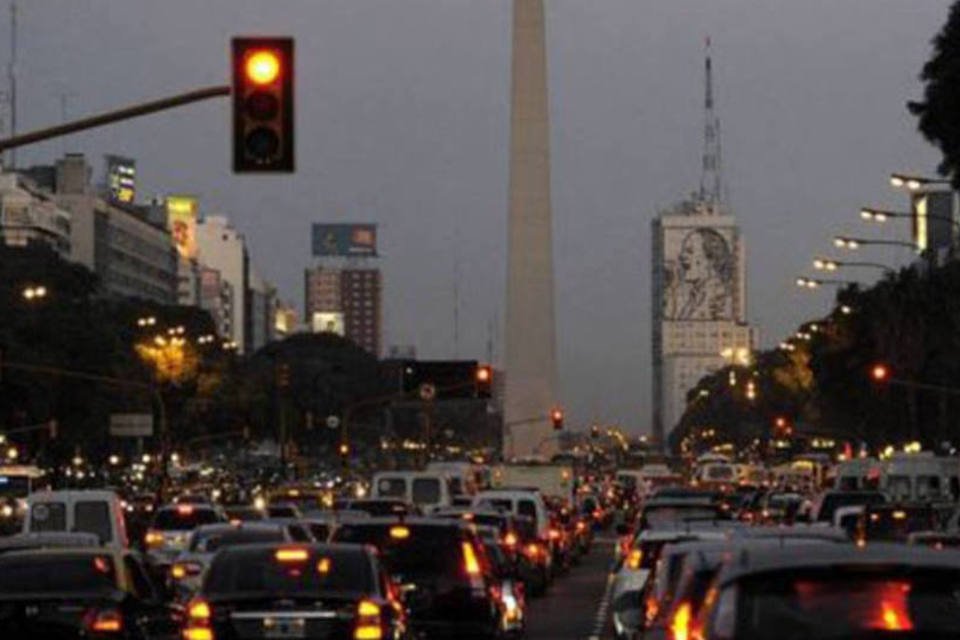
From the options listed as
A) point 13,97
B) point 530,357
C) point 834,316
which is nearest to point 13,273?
point 530,357

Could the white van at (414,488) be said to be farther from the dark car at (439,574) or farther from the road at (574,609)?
the dark car at (439,574)

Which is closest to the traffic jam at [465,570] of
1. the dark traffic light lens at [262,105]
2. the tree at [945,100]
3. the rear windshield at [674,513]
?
the rear windshield at [674,513]

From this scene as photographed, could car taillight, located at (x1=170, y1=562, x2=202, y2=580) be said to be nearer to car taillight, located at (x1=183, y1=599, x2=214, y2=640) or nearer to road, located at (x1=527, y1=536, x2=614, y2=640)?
road, located at (x1=527, y1=536, x2=614, y2=640)

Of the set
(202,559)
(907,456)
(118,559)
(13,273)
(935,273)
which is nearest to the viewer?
(118,559)

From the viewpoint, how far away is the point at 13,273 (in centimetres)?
12438

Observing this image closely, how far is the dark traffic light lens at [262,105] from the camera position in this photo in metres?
26.6

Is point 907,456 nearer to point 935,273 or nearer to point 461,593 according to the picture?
point 935,273

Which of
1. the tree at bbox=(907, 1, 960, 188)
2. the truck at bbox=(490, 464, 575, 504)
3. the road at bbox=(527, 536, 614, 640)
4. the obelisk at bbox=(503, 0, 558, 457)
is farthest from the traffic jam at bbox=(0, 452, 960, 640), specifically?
the obelisk at bbox=(503, 0, 558, 457)

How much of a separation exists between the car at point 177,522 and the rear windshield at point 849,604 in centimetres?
3889

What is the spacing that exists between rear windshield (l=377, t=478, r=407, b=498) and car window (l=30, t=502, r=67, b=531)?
22.2 metres

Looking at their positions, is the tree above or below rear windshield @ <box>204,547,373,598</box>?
above

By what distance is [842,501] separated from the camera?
182 ft

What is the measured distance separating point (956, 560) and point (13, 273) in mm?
113614

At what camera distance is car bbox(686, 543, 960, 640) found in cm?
1252
